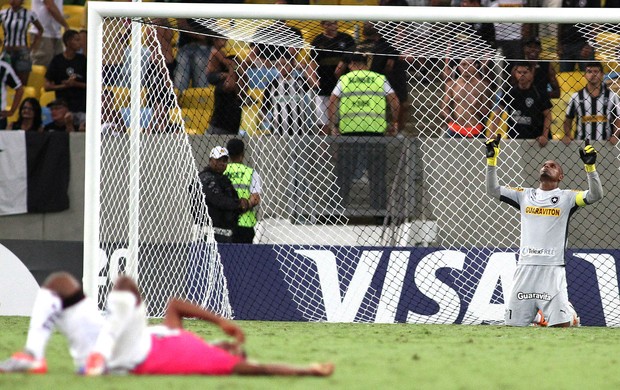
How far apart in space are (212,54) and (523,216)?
166 inches

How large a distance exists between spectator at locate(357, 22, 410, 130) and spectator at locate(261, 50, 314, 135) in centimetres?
83

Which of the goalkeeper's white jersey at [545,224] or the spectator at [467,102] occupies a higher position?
the spectator at [467,102]

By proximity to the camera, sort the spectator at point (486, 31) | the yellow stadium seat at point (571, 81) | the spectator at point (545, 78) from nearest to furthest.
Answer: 1. the spectator at point (486, 31)
2. the spectator at point (545, 78)
3. the yellow stadium seat at point (571, 81)

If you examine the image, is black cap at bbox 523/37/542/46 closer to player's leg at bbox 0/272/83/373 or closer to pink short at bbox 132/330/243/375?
pink short at bbox 132/330/243/375

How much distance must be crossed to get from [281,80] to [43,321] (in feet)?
23.4

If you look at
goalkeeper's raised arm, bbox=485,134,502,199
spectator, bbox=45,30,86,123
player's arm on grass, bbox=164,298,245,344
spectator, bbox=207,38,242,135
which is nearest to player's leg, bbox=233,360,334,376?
player's arm on grass, bbox=164,298,245,344

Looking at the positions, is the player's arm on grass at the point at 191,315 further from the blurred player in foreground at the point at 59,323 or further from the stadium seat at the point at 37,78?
the stadium seat at the point at 37,78

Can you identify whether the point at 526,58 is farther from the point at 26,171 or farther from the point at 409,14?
the point at 26,171

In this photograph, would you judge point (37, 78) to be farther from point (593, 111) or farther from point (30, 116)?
point (593, 111)

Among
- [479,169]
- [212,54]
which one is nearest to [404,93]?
[479,169]

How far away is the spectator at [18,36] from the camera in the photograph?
1411 centimetres

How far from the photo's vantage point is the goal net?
11312 millimetres

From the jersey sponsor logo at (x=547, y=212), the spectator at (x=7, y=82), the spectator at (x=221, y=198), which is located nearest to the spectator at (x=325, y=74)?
the spectator at (x=221, y=198)

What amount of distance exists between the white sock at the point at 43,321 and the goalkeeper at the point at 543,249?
5962mm
